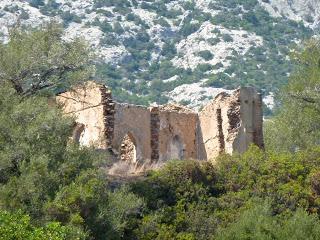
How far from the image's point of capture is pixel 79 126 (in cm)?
3925

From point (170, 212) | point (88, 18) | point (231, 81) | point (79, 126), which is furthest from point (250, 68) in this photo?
point (170, 212)

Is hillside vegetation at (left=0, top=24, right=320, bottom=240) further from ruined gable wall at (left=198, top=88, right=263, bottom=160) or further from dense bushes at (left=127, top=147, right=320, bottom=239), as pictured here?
ruined gable wall at (left=198, top=88, right=263, bottom=160)

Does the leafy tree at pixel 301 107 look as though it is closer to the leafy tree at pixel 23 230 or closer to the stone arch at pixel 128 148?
the stone arch at pixel 128 148

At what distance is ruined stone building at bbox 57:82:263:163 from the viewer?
123 feet

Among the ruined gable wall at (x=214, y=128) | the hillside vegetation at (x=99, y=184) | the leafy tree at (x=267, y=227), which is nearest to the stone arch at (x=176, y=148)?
the ruined gable wall at (x=214, y=128)

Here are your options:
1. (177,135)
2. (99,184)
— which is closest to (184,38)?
(177,135)

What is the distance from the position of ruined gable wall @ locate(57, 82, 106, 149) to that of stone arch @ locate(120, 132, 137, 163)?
6.15 ft

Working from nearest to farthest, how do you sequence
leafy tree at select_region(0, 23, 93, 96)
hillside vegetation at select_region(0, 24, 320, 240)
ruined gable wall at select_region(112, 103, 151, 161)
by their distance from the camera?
hillside vegetation at select_region(0, 24, 320, 240)
leafy tree at select_region(0, 23, 93, 96)
ruined gable wall at select_region(112, 103, 151, 161)

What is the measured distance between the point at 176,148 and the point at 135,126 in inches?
116

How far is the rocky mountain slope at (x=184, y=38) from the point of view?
314ft

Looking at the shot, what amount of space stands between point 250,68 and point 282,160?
66261mm

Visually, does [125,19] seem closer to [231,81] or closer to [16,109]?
[231,81]

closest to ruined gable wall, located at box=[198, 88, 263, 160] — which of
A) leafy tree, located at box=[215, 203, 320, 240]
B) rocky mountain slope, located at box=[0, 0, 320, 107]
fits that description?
leafy tree, located at box=[215, 203, 320, 240]

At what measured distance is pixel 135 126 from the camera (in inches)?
1566
